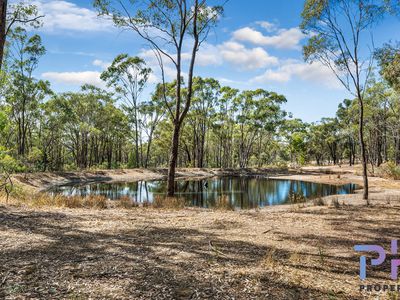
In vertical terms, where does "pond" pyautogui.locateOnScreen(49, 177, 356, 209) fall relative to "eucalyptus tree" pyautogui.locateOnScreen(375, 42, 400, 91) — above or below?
below

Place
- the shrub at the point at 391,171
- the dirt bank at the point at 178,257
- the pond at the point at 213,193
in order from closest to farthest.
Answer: the dirt bank at the point at 178,257, the pond at the point at 213,193, the shrub at the point at 391,171

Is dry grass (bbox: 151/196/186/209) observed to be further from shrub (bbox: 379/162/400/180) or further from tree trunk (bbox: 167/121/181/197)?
shrub (bbox: 379/162/400/180)

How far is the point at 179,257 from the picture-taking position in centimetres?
521

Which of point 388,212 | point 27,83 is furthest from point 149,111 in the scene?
point 388,212

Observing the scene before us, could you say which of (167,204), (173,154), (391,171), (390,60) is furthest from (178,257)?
(391,171)

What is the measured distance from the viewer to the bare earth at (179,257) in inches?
156

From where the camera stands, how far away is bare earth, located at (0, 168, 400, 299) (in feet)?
13.0

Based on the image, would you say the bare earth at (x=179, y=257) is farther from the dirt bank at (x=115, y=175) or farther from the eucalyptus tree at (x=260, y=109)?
the eucalyptus tree at (x=260, y=109)

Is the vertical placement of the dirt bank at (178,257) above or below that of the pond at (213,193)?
above

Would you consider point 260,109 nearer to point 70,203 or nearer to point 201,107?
point 201,107

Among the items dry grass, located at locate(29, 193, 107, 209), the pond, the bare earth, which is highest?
dry grass, located at locate(29, 193, 107, 209)

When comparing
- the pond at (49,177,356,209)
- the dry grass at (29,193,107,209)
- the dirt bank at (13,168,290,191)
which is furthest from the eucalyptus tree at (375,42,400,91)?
the dirt bank at (13,168,290,191)

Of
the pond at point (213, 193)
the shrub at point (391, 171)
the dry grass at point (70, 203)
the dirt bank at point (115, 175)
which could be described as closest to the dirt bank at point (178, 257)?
the dry grass at point (70, 203)

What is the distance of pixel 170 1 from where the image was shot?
14.6 meters
